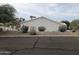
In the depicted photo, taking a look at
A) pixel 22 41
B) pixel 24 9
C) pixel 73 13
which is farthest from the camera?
pixel 22 41

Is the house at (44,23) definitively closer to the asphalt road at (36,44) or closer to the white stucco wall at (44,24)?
the white stucco wall at (44,24)

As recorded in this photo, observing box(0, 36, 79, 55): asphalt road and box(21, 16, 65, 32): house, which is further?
box(0, 36, 79, 55): asphalt road

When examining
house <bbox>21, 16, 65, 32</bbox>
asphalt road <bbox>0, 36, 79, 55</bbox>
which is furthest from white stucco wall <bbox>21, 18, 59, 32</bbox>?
asphalt road <bbox>0, 36, 79, 55</bbox>

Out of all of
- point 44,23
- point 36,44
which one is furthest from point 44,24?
point 36,44

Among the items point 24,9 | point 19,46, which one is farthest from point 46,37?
point 24,9

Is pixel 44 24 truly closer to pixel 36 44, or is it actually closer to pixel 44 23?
pixel 44 23

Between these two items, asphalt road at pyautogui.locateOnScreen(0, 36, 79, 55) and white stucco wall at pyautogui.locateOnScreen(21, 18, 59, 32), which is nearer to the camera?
→ white stucco wall at pyautogui.locateOnScreen(21, 18, 59, 32)

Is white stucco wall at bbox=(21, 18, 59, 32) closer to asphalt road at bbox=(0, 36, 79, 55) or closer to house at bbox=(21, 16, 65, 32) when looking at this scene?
house at bbox=(21, 16, 65, 32)

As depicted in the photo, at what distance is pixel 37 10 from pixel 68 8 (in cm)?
69

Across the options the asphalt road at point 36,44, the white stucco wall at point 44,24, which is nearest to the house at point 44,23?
the white stucco wall at point 44,24

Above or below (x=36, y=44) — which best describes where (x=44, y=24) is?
above

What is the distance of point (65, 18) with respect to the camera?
151 inches

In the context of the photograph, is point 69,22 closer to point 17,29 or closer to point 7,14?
point 17,29

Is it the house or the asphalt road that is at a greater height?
the house
